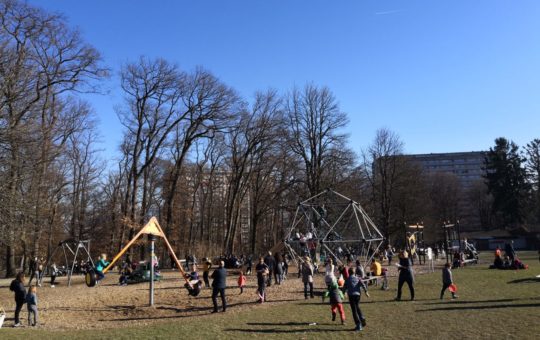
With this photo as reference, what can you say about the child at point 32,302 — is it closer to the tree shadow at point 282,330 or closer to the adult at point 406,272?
the tree shadow at point 282,330

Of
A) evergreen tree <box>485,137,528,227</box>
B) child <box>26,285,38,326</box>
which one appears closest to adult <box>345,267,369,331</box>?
child <box>26,285,38,326</box>

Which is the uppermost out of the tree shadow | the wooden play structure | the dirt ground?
the wooden play structure

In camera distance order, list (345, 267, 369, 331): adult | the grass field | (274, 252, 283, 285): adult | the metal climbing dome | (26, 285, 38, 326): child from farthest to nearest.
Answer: (274, 252, 283, 285): adult < the metal climbing dome < (26, 285, 38, 326): child < (345, 267, 369, 331): adult < the grass field

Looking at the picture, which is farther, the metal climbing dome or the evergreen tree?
the evergreen tree

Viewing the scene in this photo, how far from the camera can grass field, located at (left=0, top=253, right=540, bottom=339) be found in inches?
421

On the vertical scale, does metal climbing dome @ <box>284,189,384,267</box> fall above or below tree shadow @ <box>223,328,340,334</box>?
above

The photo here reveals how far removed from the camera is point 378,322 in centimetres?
1212

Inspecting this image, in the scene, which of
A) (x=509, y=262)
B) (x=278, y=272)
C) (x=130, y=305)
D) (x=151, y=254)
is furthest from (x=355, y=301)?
(x=509, y=262)

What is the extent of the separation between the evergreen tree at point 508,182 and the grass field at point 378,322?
6010 cm

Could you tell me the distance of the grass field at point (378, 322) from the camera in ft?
35.1

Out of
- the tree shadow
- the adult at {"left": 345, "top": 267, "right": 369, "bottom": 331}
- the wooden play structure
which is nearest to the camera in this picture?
the tree shadow

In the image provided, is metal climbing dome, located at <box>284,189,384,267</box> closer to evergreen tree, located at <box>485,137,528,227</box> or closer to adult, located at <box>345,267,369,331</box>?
adult, located at <box>345,267,369,331</box>

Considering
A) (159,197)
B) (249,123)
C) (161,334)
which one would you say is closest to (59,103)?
→ (249,123)

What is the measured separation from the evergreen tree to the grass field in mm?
60101
